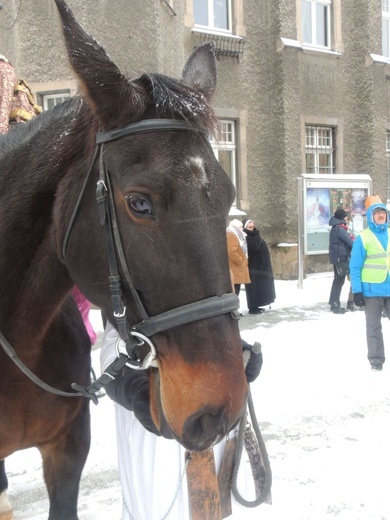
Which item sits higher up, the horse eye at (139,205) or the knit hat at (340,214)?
the horse eye at (139,205)

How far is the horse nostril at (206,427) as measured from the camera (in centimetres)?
132

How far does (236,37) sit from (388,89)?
19.0ft

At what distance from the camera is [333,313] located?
905 centimetres

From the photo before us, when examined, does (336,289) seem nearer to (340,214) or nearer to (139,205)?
(340,214)

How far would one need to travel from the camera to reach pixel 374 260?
6.08 meters

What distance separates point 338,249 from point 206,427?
8419 mm

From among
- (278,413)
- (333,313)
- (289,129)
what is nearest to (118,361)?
(278,413)

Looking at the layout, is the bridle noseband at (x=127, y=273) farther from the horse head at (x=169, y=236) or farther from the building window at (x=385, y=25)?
the building window at (x=385, y=25)

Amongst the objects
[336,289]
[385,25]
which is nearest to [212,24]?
[385,25]

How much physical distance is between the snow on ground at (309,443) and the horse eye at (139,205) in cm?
214

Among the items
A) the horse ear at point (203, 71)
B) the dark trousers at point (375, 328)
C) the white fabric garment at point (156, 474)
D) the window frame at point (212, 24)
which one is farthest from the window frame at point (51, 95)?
the white fabric garment at point (156, 474)

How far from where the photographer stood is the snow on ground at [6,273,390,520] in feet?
9.83

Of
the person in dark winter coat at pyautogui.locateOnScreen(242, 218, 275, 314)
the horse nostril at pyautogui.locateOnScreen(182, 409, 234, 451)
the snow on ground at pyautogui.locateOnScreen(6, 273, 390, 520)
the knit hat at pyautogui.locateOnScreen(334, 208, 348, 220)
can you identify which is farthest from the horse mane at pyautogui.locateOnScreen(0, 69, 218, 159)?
the knit hat at pyautogui.locateOnScreen(334, 208, 348, 220)

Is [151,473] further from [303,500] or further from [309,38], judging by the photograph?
[309,38]
